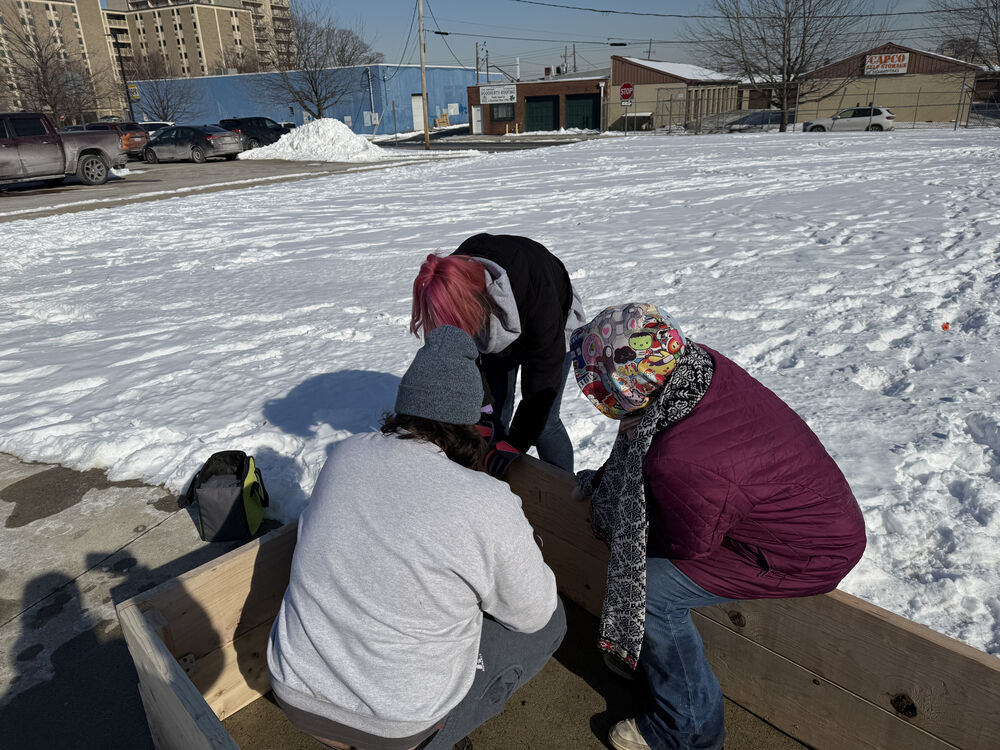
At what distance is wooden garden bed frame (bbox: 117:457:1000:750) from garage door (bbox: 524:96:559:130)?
46.9 metres

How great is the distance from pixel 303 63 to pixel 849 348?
3870 cm

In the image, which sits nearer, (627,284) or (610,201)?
(627,284)

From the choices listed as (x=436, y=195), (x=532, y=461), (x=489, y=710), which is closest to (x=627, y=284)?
(x=532, y=461)

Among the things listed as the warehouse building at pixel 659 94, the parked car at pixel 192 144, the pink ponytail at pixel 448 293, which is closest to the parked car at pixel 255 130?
the parked car at pixel 192 144

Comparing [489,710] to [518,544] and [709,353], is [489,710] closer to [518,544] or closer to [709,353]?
[518,544]

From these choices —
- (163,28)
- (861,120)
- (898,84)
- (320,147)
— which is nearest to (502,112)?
(898,84)

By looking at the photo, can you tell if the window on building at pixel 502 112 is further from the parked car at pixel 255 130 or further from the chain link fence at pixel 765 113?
the parked car at pixel 255 130

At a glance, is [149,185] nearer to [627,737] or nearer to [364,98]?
[627,737]

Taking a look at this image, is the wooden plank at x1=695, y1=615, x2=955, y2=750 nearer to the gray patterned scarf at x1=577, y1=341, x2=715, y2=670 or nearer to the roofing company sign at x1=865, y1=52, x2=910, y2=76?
the gray patterned scarf at x1=577, y1=341, x2=715, y2=670

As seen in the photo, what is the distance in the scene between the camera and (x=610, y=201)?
11109mm

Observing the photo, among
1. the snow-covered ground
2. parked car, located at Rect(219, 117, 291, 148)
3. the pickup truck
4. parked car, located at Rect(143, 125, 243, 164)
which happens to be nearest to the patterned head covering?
the pickup truck

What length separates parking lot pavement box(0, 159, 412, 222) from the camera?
1316 centimetres

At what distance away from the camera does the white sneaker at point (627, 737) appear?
2.20m

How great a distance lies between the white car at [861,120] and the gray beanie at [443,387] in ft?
103
